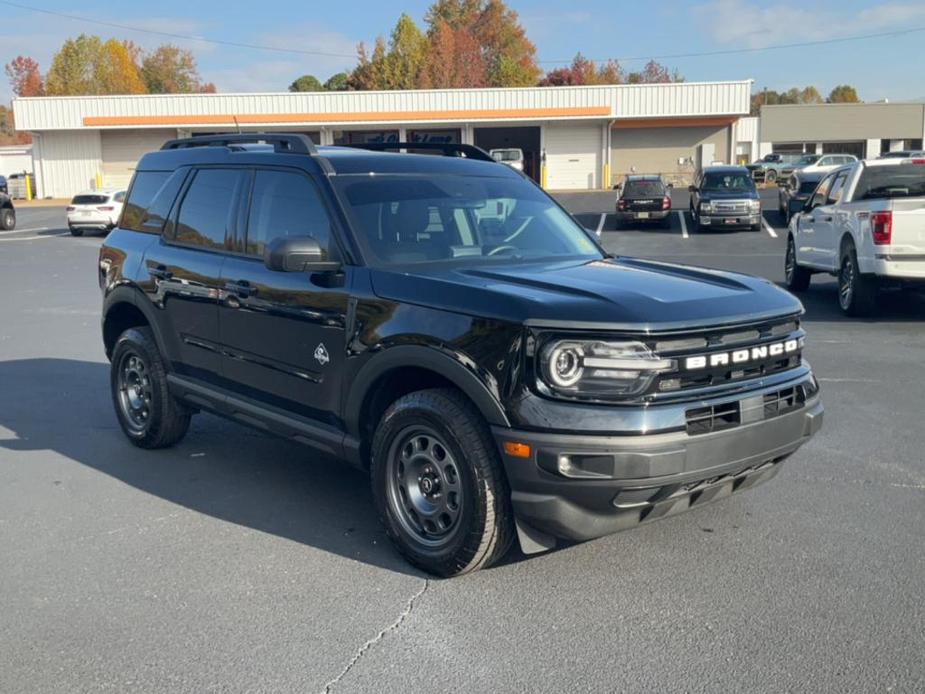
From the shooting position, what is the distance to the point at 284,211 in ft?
17.3

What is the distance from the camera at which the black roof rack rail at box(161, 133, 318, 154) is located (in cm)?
527

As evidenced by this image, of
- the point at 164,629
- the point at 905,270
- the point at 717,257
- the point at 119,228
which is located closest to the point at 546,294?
the point at 164,629

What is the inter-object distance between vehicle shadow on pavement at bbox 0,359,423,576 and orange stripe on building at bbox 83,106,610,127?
42175 millimetres

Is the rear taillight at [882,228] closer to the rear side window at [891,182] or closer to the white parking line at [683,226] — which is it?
the rear side window at [891,182]

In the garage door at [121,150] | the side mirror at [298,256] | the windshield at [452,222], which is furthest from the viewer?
the garage door at [121,150]

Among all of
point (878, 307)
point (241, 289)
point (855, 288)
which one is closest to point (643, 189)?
point (878, 307)

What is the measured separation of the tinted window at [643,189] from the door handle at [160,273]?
24.6 metres

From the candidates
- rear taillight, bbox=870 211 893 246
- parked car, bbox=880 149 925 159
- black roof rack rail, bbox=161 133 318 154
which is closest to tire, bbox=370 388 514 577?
black roof rack rail, bbox=161 133 318 154

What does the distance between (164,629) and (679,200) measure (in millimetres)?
38514

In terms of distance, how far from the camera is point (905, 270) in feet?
36.1

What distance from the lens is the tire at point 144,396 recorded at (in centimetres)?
633

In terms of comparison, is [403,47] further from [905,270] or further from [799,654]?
[799,654]

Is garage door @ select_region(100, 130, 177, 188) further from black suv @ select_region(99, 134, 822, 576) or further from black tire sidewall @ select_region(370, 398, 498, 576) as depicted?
black tire sidewall @ select_region(370, 398, 498, 576)

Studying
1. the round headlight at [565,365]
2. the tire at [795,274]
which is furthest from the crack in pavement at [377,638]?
the tire at [795,274]
